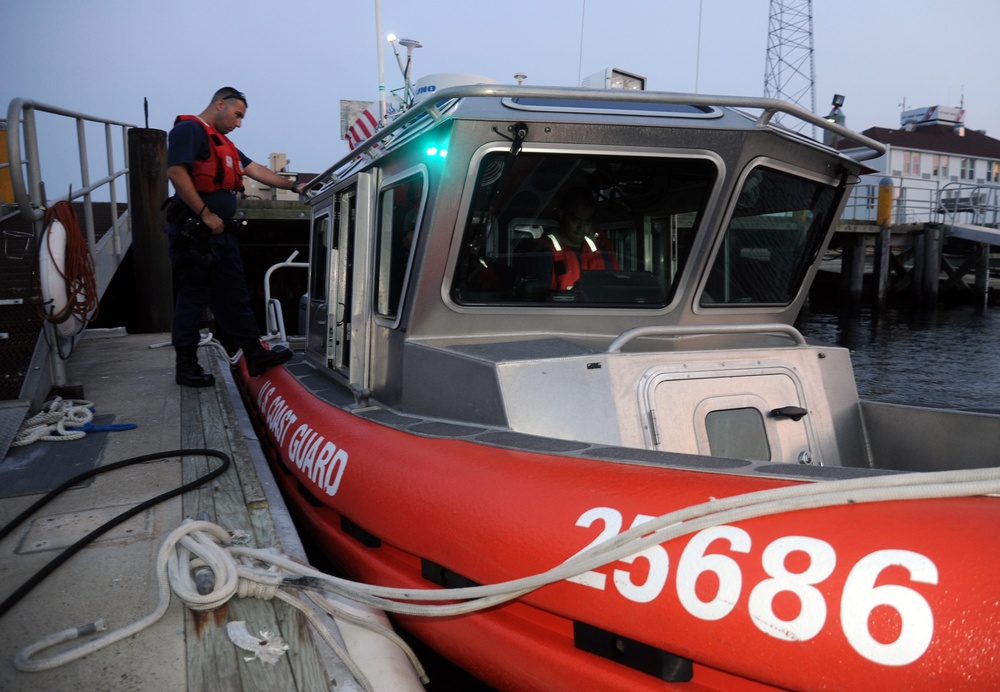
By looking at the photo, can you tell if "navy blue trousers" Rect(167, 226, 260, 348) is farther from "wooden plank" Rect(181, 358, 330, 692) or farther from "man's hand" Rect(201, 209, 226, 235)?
"wooden plank" Rect(181, 358, 330, 692)

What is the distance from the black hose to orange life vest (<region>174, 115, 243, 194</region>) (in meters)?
1.62

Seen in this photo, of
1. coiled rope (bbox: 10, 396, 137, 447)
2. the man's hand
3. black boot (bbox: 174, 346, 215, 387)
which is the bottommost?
coiled rope (bbox: 10, 396, 137, 447)

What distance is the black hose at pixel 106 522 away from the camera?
6.38 feet

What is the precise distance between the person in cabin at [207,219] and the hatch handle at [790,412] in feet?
9.37

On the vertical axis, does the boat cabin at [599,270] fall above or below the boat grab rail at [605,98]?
below

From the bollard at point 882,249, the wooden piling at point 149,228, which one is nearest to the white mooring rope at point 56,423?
the wooden piling at point 149,228

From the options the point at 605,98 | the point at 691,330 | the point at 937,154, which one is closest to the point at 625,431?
the point at 691,330

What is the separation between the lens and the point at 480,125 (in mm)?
2529

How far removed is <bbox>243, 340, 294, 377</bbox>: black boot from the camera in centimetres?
451

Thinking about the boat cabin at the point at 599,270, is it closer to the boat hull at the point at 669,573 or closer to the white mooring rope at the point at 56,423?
the boat hull at the point at 669,573

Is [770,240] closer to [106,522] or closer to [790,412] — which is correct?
[790,412]

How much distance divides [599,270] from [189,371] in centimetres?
284

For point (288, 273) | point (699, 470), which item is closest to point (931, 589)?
point (699, 470)

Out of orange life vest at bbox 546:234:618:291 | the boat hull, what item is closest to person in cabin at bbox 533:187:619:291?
orange life vest at bbox 546:234:618:291
